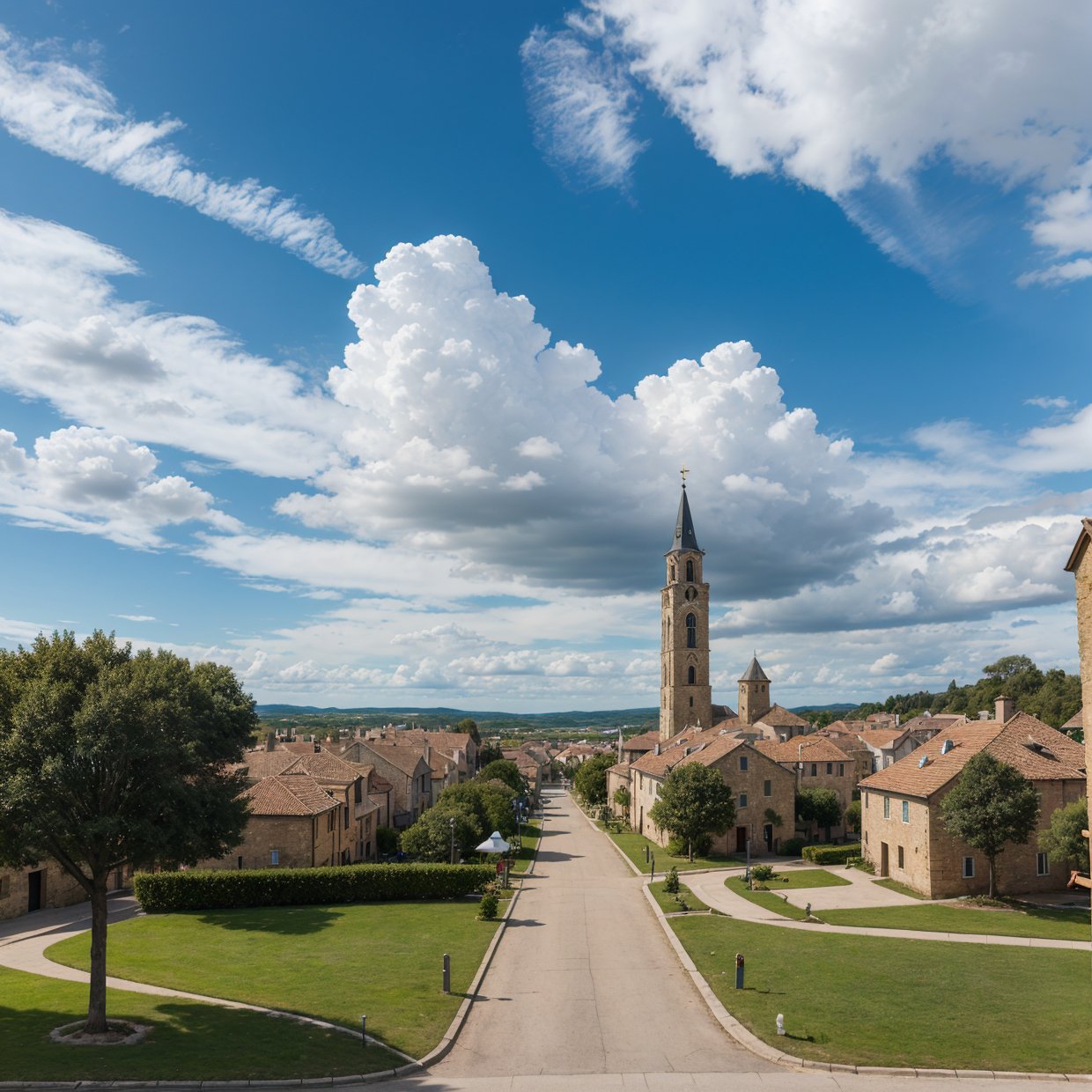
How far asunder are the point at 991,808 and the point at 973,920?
509cm

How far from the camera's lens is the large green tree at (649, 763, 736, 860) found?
51.8m

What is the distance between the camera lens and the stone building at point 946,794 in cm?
3884

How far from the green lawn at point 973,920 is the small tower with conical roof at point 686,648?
56.1 meters

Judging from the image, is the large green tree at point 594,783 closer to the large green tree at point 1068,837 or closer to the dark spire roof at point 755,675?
the dark spire roof at point 755,675

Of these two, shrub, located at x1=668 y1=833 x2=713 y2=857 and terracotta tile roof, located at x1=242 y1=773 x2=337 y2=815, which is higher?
terracotta tile roof, located at x1=242 y1=773 x2=337 y2=815

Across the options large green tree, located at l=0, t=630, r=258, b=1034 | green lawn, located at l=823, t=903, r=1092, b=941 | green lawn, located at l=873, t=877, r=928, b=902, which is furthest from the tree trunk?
green lawn, located at l=873, t=877, r=928, b=902

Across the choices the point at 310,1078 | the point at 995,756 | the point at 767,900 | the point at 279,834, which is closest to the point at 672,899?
the point at 767,900

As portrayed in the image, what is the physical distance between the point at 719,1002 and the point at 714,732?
5280 cm

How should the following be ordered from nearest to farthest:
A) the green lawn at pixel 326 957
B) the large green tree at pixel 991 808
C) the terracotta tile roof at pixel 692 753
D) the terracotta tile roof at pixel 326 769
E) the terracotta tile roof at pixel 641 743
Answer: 1. the green lawn at pixel 326 957
2. the large green tree at pixel 991 808
3. the terracotta tile roof at pixel 326 769
4. the terracotta tile roof at pixel 692 753
5. the terracotta tile roof at pixel 641 743

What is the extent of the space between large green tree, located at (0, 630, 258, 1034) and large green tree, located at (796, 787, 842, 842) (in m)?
47.2

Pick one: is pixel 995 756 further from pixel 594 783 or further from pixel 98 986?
pixel 594 783

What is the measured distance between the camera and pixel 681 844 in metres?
54.7

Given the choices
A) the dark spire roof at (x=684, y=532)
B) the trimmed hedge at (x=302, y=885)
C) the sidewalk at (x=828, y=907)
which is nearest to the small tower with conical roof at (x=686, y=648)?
the dark spire roof at (x=684, y=532)

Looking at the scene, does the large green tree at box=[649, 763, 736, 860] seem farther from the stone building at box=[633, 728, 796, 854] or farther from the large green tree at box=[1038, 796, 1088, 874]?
the large green tree at box=[1038, 796, 1088, 874]
